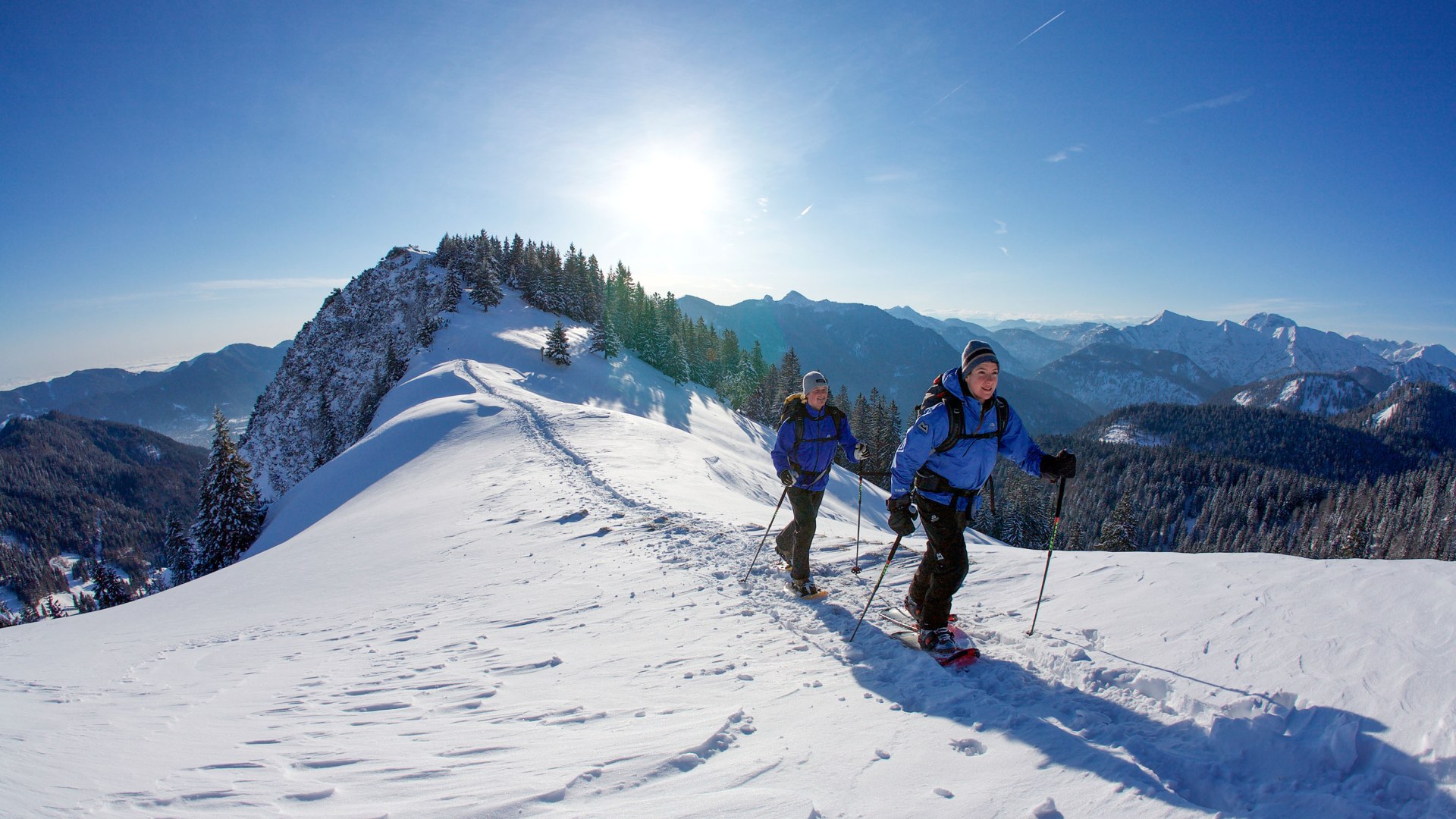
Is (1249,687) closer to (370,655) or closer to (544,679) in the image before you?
(544,679)

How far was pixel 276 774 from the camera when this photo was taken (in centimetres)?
341

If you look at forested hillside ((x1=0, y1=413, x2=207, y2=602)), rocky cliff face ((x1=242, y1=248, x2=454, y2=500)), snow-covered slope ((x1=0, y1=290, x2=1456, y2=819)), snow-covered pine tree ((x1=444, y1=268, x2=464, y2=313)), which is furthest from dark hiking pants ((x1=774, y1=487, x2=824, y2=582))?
forested hillside ((x1=0, y1=413, x2=207, y2=602))

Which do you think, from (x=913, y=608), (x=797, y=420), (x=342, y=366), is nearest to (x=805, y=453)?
(x=797, y=420)

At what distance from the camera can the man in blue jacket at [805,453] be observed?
7323mm

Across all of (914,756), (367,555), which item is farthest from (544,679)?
(367,555)

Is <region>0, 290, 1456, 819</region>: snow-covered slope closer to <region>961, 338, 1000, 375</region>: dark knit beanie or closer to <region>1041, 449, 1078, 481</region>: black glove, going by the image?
<region>1041, 449, 1078, 481</region>: black glove

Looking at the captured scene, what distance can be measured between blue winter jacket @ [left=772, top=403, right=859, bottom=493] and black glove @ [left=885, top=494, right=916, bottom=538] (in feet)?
6.17

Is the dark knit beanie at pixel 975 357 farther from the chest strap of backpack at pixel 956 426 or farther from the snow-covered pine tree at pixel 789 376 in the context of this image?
the snow-covered pine tree at pixel 789 376

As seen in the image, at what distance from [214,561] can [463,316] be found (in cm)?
4583

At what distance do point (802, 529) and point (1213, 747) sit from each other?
178 inches

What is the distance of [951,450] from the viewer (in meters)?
5.13

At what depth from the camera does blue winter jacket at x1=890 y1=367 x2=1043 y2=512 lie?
5.11 metres

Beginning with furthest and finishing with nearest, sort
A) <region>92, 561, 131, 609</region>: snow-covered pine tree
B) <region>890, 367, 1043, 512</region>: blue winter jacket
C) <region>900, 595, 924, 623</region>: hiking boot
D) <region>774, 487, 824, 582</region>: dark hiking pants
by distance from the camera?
<region>92, 561, 131, 609</region>: snow-covered pine tree < <region>774, 487, 824, 582</region>: dark hiking pants < <region>900, 595, 924, 623</region>: hiking boot < <region>890, 367, 1043, 512</region>: blue winter jacket

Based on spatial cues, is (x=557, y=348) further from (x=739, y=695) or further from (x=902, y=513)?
(x=739, y=695)
